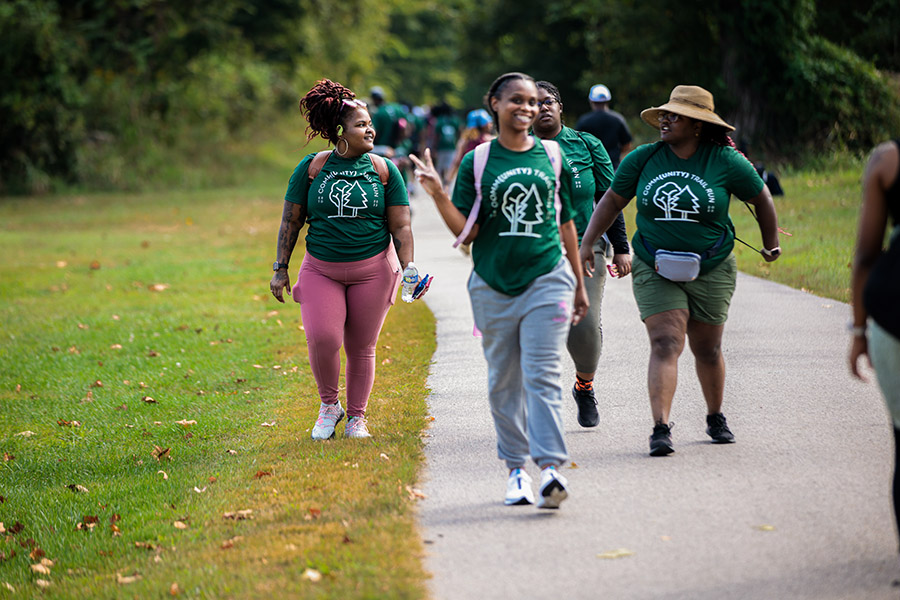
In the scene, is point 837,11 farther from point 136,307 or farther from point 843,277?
point 136,307

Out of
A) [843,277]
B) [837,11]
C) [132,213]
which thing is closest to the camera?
[843,277]

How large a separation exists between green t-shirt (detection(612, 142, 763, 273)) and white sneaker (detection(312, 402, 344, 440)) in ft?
6.94

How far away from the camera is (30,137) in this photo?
29.9 m

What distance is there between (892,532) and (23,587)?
12.8 ft

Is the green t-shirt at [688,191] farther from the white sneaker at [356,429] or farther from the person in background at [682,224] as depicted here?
the white sneaker at [356,429]

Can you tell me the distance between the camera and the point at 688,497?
513cm

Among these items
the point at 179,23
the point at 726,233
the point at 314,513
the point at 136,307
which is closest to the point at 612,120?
the point at 136,307

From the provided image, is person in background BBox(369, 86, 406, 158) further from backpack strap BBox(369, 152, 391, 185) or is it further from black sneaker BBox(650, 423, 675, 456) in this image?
black sneaker BBox(650, 423, 675, 456)

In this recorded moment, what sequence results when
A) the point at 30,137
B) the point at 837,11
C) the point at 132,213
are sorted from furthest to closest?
the point at 30,137, the point at 132,213, the point at 837,11

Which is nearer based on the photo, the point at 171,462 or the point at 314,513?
the point at 314,513

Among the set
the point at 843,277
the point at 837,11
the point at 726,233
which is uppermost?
the point at 837,11

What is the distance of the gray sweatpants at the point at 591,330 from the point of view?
6.48 meters

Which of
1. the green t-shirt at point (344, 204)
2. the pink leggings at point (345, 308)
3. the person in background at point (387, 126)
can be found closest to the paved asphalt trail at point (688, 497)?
the pink leggings at point (345, 308)

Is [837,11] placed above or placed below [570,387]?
above
